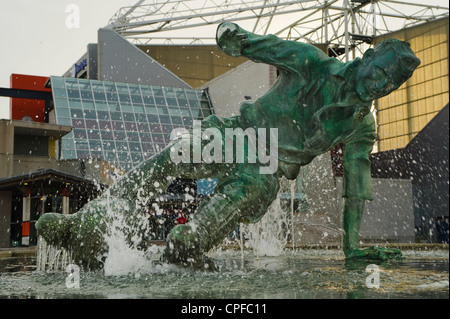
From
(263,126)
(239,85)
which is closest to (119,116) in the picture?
(239,85)

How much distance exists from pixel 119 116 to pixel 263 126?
27954 mm

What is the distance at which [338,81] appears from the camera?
2.60 meters

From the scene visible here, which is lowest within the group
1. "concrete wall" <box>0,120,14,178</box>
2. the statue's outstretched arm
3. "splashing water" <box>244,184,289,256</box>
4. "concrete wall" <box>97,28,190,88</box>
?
"splashing water" <box>244,184,289,256</box>

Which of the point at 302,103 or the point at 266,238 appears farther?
the point at 266,238

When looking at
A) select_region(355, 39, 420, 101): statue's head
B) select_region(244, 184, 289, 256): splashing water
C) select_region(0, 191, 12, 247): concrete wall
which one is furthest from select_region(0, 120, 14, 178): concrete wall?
select_region(355, 39, 420, 101): statue's head

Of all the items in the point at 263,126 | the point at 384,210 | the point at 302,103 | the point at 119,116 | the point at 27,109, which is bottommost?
the point at 384,210

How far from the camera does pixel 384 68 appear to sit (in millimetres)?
2473

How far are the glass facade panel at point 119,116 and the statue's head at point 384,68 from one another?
2428 centimetres

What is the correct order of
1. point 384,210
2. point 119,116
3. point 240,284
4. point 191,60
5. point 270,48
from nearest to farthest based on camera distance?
point 240,284 < point 270,48 < point 384,210 < point 119,116 < point 191,60

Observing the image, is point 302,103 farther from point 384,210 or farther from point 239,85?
point 239,85

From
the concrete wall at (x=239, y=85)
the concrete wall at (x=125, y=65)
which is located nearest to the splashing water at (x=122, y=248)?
the concrete wall at (x=239, y=85)

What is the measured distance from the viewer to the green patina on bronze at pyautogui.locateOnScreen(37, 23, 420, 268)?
2.48 metres

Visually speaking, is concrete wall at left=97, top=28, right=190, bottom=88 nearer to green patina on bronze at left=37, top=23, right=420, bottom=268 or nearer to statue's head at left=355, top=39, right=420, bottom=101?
green patina on bronze at left=37, top=23, right=420, bottom=268
